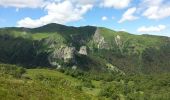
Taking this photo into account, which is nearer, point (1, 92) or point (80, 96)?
point (1, 92)

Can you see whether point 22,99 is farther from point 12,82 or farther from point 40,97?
point 12,82

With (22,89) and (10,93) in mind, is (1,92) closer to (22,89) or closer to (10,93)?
(10,93)

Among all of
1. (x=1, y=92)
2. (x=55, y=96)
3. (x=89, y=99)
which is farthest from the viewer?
(x=89, y=99)

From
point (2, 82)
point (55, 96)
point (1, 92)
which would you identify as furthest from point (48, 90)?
point (1, 92)

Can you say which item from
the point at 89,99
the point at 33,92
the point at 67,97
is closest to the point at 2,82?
the point at 33,92

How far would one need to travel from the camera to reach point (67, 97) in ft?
97.4

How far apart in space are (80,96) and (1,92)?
8450 mm

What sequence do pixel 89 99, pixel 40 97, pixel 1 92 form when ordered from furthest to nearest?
pixel 89 99 < pixel 40 97 < pixel 1 92

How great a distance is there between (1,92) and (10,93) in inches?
31.9

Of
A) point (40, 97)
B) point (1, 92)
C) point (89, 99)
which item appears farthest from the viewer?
point (89, 99)

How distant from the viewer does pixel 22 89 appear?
28203mm

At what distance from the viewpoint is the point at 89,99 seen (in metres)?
31.5

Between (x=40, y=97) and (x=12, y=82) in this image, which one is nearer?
(x=40, y=97)

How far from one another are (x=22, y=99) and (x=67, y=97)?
5.23 meters
